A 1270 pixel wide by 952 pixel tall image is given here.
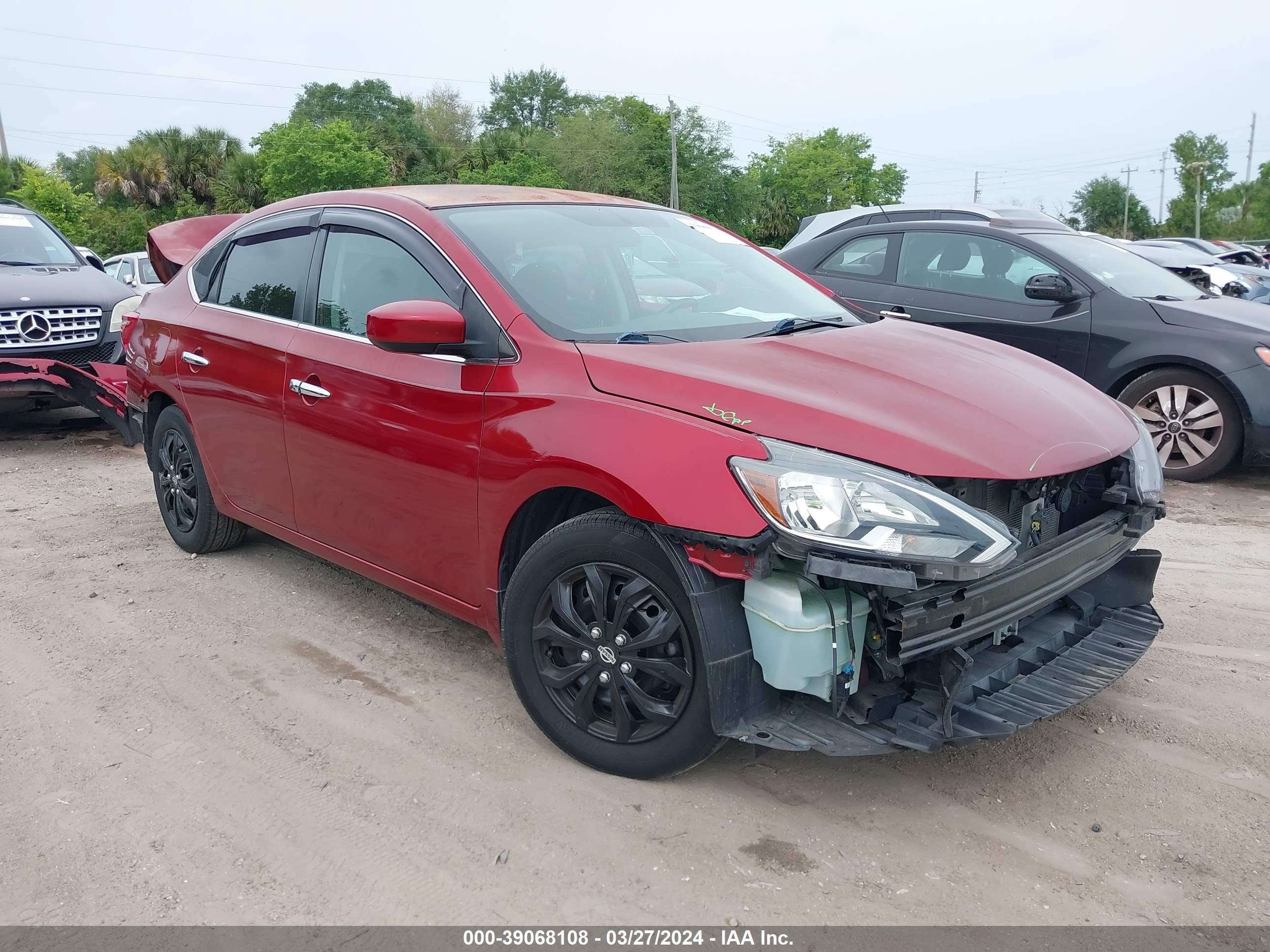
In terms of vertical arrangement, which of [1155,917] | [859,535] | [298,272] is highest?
[298,272]

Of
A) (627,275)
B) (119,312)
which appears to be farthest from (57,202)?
(627,275)

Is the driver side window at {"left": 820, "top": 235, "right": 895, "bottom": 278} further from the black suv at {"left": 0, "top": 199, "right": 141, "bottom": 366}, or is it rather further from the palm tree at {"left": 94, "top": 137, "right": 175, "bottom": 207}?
the palm tree at {"left": 94, "top": 137, "right": 175, "bottom": 207}

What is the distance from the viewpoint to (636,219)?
402cm

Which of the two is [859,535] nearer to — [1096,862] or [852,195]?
[1096,862]

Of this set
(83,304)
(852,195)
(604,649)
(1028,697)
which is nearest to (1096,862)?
(1028,697)

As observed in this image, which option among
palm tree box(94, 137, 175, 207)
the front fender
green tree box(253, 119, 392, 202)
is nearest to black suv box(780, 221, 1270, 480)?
the front fender

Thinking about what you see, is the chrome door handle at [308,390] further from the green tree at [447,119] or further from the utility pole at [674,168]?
the green tree at [447,119]

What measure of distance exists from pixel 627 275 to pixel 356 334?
1022 mm

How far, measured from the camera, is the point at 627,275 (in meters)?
3.61

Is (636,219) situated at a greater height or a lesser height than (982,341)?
greater

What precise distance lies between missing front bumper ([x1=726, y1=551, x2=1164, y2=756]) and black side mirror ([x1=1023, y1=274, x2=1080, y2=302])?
145 inches

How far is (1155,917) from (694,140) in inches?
2621

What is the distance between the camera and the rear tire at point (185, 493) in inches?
193
